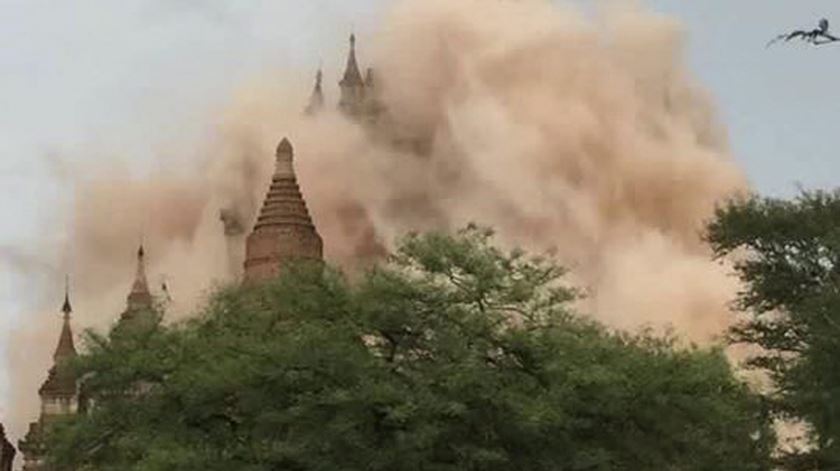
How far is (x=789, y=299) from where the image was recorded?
5503 centimetres

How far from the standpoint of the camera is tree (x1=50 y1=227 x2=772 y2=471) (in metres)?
34.9

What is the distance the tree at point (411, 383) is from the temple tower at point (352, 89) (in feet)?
231

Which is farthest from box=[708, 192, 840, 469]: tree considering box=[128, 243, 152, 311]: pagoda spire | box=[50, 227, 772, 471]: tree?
box=[128, 243, 152, 311]: pagoda spire

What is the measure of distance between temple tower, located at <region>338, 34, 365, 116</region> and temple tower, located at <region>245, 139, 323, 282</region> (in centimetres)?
2582

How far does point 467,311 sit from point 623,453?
4.04 metres

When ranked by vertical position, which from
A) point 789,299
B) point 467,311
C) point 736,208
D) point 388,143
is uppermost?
point 388,143

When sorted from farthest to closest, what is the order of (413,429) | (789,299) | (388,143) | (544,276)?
1. (388,143)
2. (789,299)
3. (544,276)
4. (413,429)

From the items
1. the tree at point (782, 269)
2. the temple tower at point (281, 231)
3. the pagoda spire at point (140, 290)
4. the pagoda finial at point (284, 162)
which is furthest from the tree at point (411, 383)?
the pagoda spire at point (140, 290)

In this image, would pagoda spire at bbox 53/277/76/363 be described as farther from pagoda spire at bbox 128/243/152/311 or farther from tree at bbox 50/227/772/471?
tree at bbox 50/227/772/471

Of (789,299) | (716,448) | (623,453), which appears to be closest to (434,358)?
(623,453)

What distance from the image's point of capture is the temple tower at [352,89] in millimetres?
109625

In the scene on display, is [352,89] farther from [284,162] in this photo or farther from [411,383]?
[411,383]

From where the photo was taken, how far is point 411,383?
3556 centimetres

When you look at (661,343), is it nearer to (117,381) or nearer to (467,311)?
(467,311)
